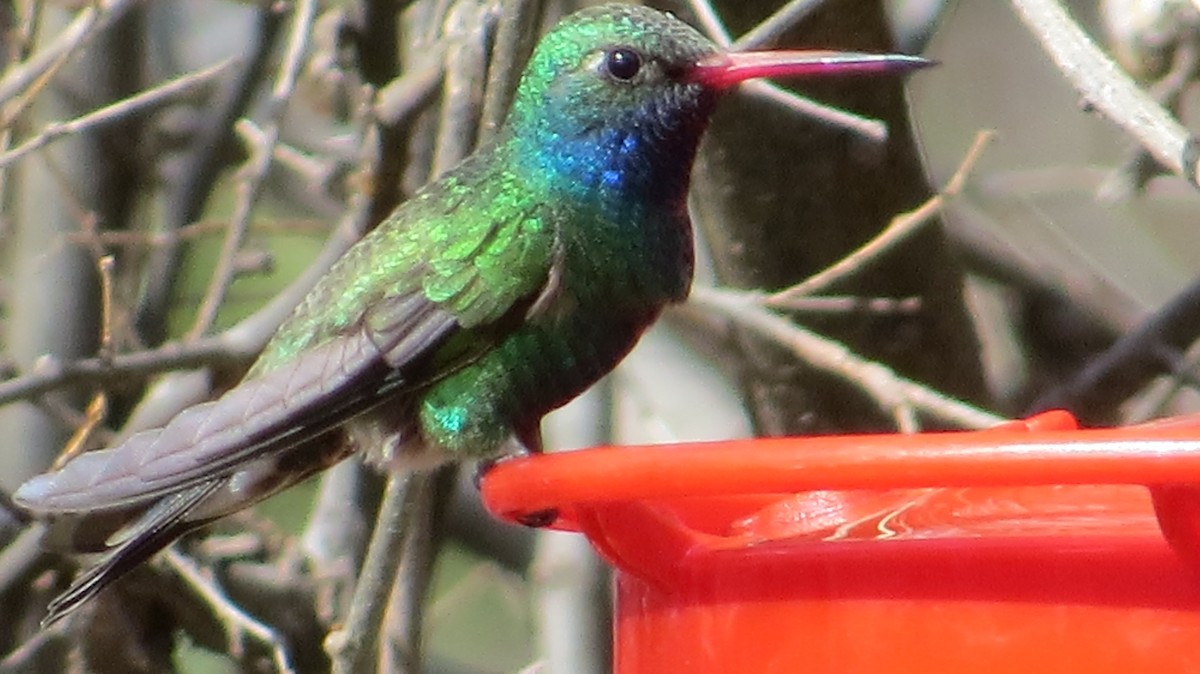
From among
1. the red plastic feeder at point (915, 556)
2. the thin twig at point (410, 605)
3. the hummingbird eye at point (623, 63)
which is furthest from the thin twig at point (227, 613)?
the red plastic feeder at point (915, 556)

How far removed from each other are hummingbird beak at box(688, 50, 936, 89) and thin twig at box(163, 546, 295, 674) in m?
1.22

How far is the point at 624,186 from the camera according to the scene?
3.12 metres

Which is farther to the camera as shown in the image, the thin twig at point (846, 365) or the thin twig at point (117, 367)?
the thin twig at point (117, 367)

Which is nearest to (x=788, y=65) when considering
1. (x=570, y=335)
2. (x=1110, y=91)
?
(x=1110, y=91)

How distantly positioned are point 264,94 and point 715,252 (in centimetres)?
187

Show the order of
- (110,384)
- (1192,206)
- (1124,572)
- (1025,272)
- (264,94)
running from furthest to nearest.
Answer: (1192,206), (264,94), (1025,272), (110,384), (1124,572)

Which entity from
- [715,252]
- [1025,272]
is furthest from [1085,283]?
[715,252]

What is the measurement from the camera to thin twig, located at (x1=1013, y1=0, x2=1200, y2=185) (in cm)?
213

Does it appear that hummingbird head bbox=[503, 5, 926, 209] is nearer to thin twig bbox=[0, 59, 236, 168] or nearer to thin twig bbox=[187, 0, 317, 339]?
thin twig bbox=[187, 0, 317, 339]

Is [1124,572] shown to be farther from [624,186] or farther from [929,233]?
[929,233]

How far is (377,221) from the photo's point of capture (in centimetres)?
379

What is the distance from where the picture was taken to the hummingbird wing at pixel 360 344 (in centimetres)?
266

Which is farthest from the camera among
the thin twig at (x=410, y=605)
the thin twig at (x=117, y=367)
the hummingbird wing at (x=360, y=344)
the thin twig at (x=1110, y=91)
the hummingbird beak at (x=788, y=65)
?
the thin twig at (x=410, y=605)

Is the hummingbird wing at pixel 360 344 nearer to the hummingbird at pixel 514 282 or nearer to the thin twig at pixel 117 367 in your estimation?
the hummingbird at pixel 514 282
